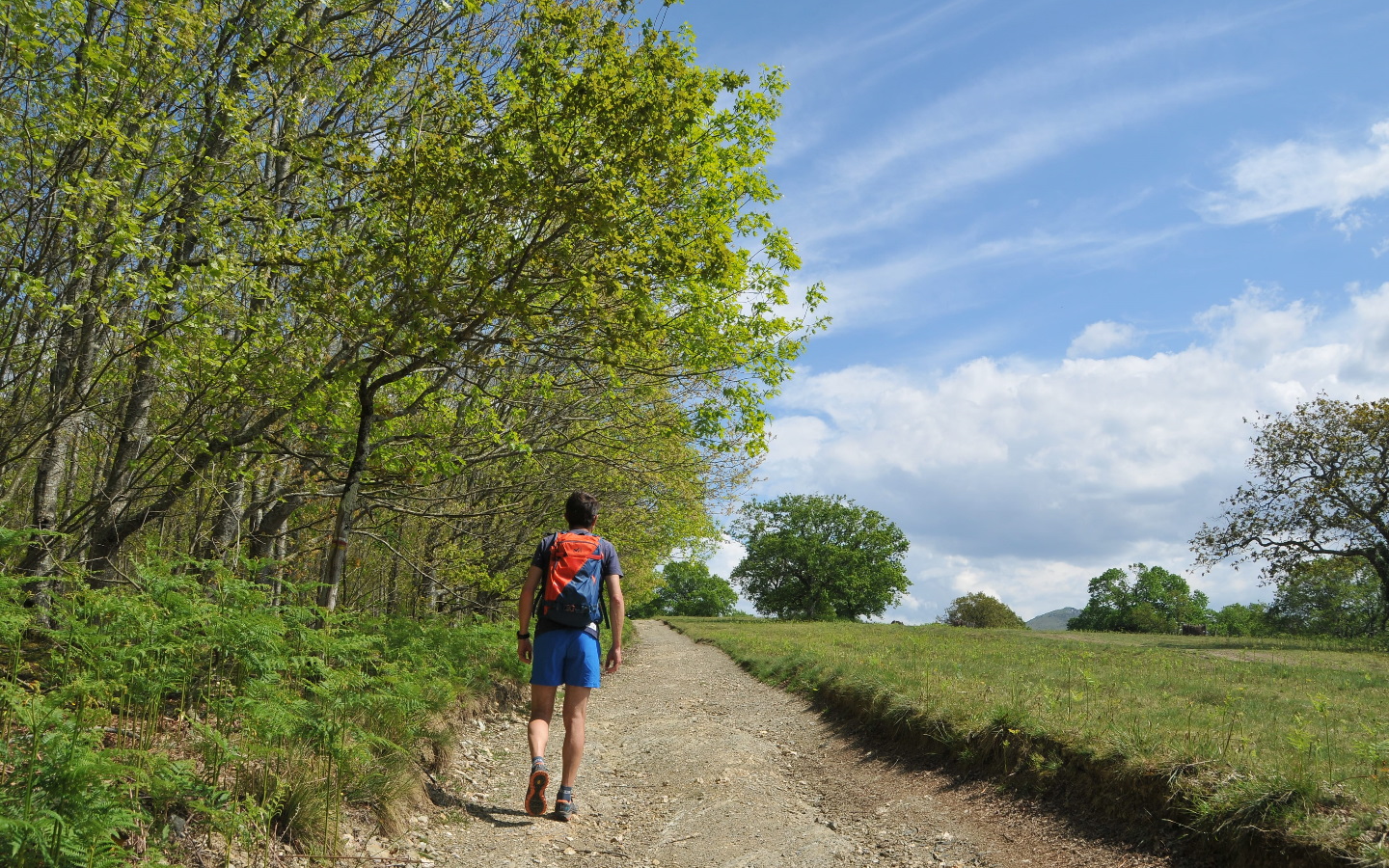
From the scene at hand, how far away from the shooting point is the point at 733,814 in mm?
6578

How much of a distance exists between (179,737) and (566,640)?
2.55m

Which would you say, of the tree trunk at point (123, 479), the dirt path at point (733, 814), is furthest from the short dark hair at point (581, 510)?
the tree trunk at point (123, 479)

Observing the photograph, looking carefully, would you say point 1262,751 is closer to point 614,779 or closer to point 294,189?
point 614,779

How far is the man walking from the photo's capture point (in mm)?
6137

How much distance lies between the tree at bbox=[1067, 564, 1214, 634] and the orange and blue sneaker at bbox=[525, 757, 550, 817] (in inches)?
3783

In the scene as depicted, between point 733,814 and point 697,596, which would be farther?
point 697,596

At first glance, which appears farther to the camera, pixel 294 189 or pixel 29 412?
pixel 294 189

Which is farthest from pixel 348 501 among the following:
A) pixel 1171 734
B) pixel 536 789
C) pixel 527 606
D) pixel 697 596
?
pixel 697 596

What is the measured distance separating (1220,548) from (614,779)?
3337 cm

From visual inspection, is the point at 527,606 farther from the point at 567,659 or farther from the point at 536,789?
the point at 536,789

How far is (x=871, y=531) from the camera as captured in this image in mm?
79312

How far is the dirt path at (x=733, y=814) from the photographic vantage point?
557 centimetres

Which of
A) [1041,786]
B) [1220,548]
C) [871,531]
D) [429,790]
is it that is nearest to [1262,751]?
[1041,786]

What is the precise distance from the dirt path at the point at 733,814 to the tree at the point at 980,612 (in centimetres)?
7860
